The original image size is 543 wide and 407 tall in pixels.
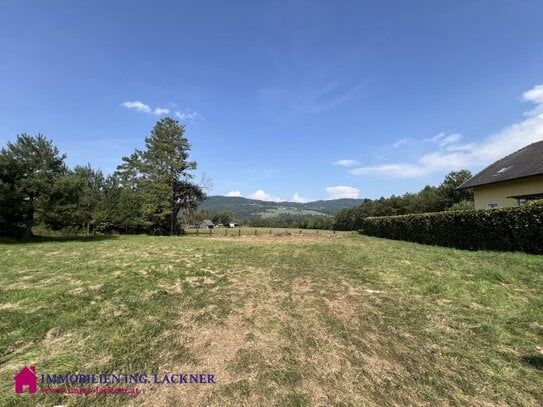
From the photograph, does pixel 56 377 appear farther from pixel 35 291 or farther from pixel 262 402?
pixel 35 291

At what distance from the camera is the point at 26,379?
3332 mm

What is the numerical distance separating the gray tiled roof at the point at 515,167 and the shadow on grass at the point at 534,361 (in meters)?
15.0

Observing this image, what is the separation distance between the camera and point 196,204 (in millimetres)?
34344

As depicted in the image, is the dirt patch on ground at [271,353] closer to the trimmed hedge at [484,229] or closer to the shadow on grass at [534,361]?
the shadow on grass at [534,361]

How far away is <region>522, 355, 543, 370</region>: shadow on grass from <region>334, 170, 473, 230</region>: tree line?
55060 mm

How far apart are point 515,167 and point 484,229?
9.09 m

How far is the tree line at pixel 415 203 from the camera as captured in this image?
2336 inches

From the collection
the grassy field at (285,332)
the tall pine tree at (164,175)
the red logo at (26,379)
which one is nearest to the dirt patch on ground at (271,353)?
the grassy field at (285,332)

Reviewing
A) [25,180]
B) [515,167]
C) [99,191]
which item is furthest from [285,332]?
[99,191]

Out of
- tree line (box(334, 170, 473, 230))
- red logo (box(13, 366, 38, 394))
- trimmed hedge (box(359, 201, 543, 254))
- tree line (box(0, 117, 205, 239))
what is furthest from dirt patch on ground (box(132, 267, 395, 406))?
tree line (box(334, 170, 473, 230))

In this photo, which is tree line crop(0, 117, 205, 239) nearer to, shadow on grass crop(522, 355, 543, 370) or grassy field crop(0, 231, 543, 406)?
grassy field crop(0, 231, 543, 406)

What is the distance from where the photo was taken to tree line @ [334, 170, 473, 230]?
59.3 metres

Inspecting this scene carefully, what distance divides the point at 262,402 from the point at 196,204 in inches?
1276

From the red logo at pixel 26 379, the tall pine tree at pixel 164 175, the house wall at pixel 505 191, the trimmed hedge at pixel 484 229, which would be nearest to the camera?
the red logo at pixel 26 379
